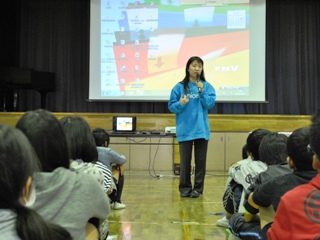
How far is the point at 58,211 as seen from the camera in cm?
108

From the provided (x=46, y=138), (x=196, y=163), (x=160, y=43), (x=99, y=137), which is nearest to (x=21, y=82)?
(x=160, y=43)

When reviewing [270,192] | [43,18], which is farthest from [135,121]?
[270,192]

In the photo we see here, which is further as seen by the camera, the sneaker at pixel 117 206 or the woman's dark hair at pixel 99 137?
the sneaker at pixel 117 206

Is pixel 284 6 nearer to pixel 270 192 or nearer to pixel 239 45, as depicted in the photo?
pixel 239 45

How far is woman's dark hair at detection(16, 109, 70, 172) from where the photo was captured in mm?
1093

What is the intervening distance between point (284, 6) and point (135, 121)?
307 cm

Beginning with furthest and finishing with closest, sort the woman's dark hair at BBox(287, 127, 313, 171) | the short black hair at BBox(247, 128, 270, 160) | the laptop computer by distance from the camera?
the laptop computer < the short black hair at BBox(247, 128, 270, 160) < the woman's dark hair at BBox(287, 127, 313, 171)

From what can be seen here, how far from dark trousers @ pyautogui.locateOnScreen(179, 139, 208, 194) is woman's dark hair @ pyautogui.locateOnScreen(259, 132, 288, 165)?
1971 mm

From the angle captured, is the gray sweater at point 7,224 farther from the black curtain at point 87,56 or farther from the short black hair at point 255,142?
the black curtain at point 87,56

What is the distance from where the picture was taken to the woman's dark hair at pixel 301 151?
4.54ft

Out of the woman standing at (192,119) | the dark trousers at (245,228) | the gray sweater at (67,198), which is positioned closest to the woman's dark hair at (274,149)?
the dark trousers at (245,228)

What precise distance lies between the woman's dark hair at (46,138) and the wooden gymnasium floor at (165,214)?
1.50m

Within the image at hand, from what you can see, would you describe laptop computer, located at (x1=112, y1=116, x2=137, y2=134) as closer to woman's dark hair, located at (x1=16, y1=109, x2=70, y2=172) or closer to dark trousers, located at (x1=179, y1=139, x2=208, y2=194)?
dark trousers, located at (x1=179, y1=139, x2=208, y2=194)

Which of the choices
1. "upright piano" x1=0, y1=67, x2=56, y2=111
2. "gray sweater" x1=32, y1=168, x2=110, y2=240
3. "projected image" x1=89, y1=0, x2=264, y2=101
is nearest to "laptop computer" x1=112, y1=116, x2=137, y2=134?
"projected image" x1=89, y1=0, x2=264, y2=101
